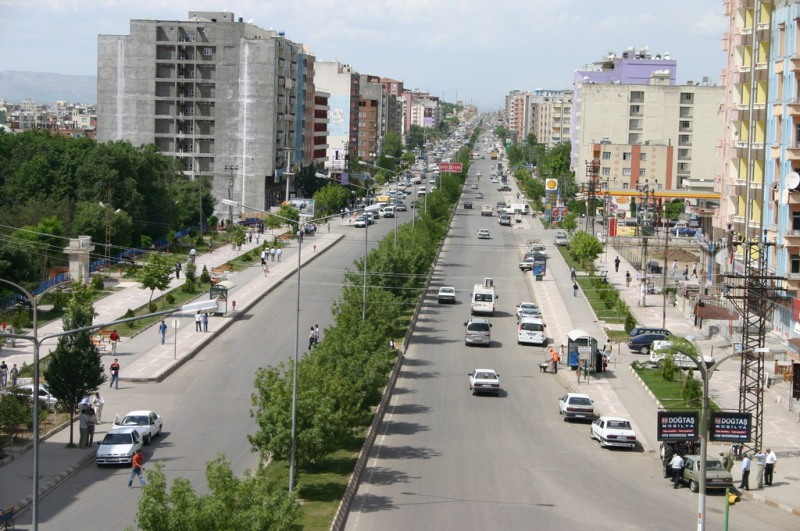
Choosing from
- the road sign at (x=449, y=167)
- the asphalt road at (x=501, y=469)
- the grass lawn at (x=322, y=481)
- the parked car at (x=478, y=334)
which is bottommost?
the asphalt road at (x=501, y=469)

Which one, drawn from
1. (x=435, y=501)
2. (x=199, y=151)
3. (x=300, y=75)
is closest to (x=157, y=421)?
(x=435, y=501)

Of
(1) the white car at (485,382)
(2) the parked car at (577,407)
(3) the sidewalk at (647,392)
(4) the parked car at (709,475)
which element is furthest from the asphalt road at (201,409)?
(3) the sidewalk at (647,392)

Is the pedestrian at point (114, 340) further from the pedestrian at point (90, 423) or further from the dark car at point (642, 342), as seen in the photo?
the dark car at point (642, 342)

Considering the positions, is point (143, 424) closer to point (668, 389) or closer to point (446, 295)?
point (668, 389)

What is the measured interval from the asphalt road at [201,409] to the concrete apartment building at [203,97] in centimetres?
4634

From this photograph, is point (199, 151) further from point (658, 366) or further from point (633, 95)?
point (658, 366)

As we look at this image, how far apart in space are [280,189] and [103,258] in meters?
48.2

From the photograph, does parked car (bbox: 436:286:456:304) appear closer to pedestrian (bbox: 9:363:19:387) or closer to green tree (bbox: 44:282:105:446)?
pedestrian (bbox: 9:363:19:387)

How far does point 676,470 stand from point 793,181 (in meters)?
21.9

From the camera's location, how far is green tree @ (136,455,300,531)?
18688 mm

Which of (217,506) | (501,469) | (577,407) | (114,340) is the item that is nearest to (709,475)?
(501,469)

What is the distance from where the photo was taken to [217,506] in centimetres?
1895

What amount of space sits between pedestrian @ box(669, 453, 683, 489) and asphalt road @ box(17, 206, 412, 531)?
11190 millimetres

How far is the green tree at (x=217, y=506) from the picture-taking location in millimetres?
18688
